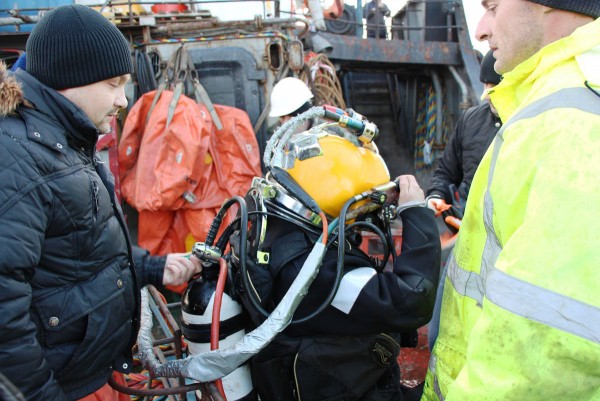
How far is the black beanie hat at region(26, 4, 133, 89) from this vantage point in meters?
1.55

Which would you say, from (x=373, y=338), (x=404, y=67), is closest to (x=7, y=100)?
(x=373, y=338)

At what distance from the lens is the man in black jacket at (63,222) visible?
1284 mm

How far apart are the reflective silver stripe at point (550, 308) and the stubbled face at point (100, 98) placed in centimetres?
141

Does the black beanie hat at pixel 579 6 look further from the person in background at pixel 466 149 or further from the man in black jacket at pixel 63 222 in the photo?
the person in background at pixel 466 149

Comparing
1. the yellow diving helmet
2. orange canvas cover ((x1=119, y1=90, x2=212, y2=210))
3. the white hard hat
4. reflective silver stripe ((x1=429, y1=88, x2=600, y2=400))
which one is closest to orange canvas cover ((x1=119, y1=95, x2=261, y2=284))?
orange canvas cover ((x1=119, y1=90, x2=212, y2=210))

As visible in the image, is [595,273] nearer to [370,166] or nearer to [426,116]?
[370,166]

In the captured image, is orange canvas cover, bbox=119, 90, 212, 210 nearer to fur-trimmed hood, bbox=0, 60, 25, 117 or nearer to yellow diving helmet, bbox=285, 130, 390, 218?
yellow diving helmet, bbox=285, 130, 390, 218

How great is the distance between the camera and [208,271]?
192 cm

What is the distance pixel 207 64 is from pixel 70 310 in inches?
155

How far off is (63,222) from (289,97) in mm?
3283

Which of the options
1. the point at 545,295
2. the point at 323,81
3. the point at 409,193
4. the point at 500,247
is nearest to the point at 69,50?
the point at 409,193

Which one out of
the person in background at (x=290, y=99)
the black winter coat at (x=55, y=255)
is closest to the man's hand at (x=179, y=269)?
the black winter coat at (x=55, y=255)

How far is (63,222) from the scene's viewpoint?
1.42 m

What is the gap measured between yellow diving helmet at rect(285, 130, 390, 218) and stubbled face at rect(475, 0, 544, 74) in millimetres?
766
